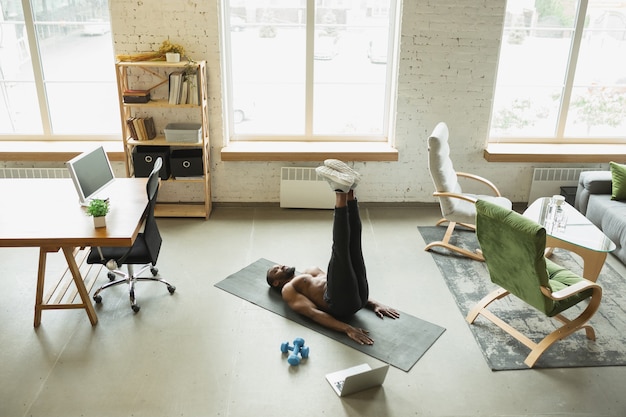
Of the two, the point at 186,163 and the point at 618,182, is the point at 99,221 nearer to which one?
the point at 186,163

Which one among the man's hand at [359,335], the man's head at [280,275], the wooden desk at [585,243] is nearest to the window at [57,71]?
the man's head at [280,275]

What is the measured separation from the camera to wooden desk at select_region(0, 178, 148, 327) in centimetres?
371

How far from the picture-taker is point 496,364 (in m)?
3.75

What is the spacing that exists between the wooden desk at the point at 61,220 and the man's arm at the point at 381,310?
1796 mm

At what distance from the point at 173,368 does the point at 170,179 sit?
2488 millimetres

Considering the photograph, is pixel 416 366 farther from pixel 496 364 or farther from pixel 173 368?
pixel 173 368

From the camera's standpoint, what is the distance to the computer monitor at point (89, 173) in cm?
409

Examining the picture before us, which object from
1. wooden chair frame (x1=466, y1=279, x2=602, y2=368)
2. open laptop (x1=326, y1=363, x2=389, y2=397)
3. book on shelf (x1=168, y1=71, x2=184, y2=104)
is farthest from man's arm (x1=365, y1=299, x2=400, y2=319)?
book on shelf (x1=168, y1=71, x2=184, y2=104)

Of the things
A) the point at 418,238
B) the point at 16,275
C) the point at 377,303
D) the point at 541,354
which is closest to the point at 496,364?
the point at 541,354

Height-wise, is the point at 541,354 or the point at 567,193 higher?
the point at 567,193

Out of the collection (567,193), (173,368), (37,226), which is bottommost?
(173,368)

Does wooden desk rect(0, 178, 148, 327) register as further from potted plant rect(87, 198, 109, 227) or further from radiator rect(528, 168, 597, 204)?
radiator rect(528, 168, 597, 204)

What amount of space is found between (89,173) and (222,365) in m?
1.81

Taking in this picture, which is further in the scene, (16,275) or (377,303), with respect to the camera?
(16,275)
